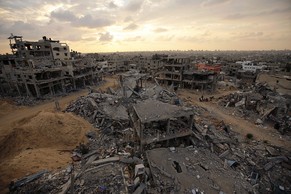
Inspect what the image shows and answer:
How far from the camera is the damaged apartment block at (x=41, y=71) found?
2548 centimetres

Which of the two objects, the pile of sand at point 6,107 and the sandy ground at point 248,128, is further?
the pile of sand at point 6,107

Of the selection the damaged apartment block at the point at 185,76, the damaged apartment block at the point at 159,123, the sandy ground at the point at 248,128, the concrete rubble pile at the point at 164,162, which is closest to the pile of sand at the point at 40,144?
the concrete rubble pile at the point at 164,162

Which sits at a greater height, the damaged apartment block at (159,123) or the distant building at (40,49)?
the distant building at (40,49)

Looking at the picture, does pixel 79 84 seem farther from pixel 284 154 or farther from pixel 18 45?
pixel 284 154

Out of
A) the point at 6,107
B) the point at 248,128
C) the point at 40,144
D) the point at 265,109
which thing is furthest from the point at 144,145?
the point at 6,107

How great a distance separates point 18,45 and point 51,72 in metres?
12.4

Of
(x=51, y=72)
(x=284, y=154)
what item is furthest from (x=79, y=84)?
(x=284, y=154)

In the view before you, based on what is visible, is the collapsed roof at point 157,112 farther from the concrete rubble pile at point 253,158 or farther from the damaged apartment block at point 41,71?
the damaged apartment block at point 41,71

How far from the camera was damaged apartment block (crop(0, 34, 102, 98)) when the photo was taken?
2548 cm

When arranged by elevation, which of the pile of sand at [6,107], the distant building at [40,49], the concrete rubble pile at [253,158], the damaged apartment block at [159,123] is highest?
the distant building at [40,49]

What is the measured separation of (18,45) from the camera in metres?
31.9

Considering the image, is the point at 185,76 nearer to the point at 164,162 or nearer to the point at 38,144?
the point at 164,162

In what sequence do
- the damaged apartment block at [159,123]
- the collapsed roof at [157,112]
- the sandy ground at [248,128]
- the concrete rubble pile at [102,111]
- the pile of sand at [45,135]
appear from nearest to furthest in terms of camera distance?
the collapsed roof at [157,112] → the damaged apartment block at [159,123] → the pile of sand at [45,135] → the sandy ground at [248,128] → the concrete rubble pile at [102,111]

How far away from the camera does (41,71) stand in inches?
984
